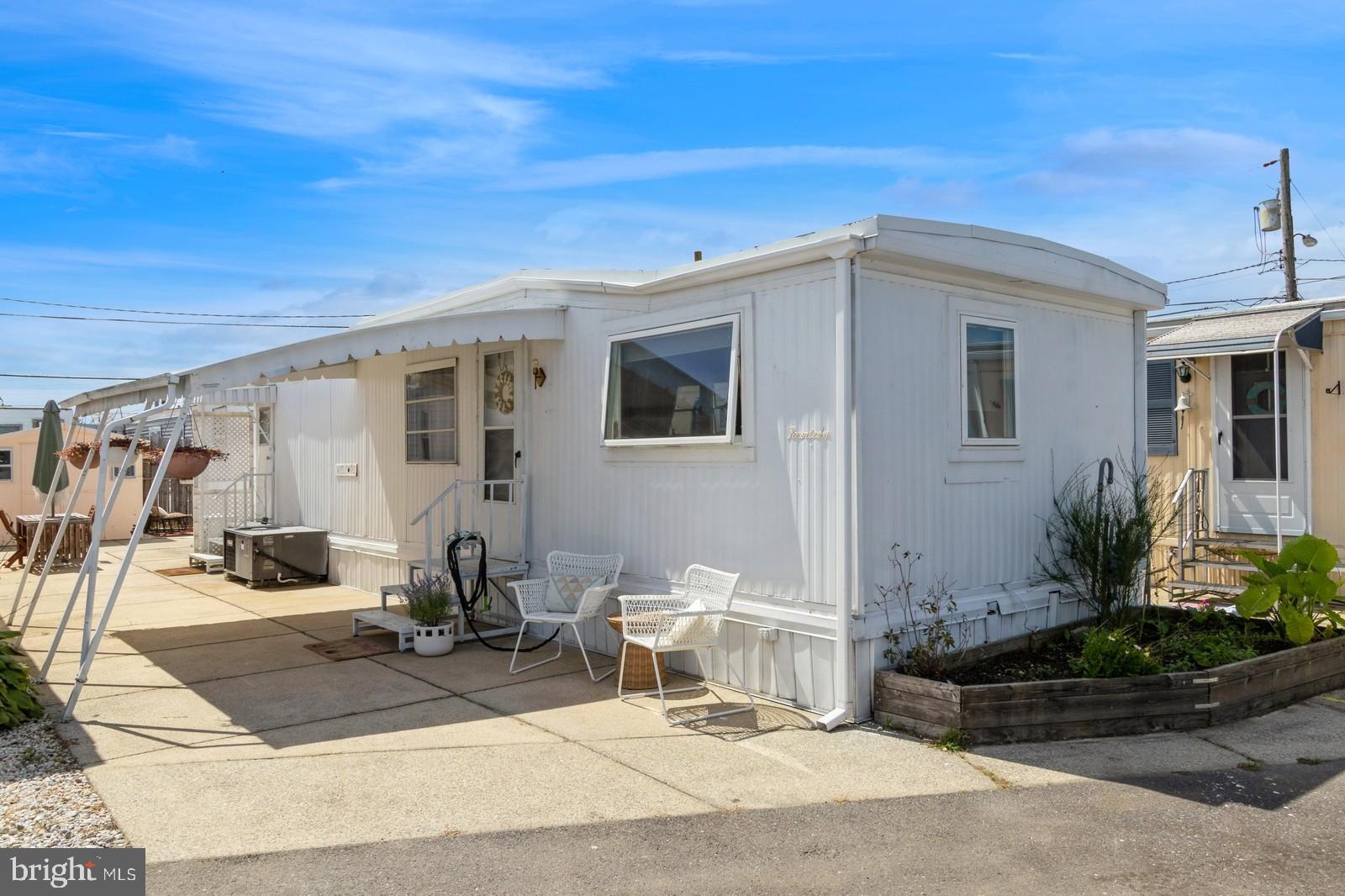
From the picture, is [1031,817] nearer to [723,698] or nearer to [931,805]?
[931,805]

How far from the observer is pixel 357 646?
7078mm

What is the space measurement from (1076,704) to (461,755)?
306 centimetres

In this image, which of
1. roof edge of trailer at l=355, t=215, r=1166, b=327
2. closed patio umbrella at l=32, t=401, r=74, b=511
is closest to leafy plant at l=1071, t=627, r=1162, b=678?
roof edge of trailer at l=355, t=215, r=1166, b=327

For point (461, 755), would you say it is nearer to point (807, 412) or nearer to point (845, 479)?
point (845, 479)

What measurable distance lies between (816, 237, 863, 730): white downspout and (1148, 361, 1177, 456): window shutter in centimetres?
604

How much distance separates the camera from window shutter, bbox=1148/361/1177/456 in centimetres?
966

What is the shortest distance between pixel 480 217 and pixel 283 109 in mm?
5032

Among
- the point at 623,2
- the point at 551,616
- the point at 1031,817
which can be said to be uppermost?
the point at 623,2

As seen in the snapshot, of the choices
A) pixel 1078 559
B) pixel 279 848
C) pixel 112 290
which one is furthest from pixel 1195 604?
pixel 112 290

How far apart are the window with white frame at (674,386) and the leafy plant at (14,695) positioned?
3.65 m

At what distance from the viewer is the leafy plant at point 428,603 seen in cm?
681

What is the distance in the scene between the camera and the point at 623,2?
6.88m

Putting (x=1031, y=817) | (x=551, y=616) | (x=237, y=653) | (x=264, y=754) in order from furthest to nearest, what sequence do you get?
(x=237, y=653)
(x=551, y=616)
(x=264, y=754)
(x=1031, y=817)

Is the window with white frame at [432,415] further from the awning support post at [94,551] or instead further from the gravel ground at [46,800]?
the gravel ground at [46,800]
